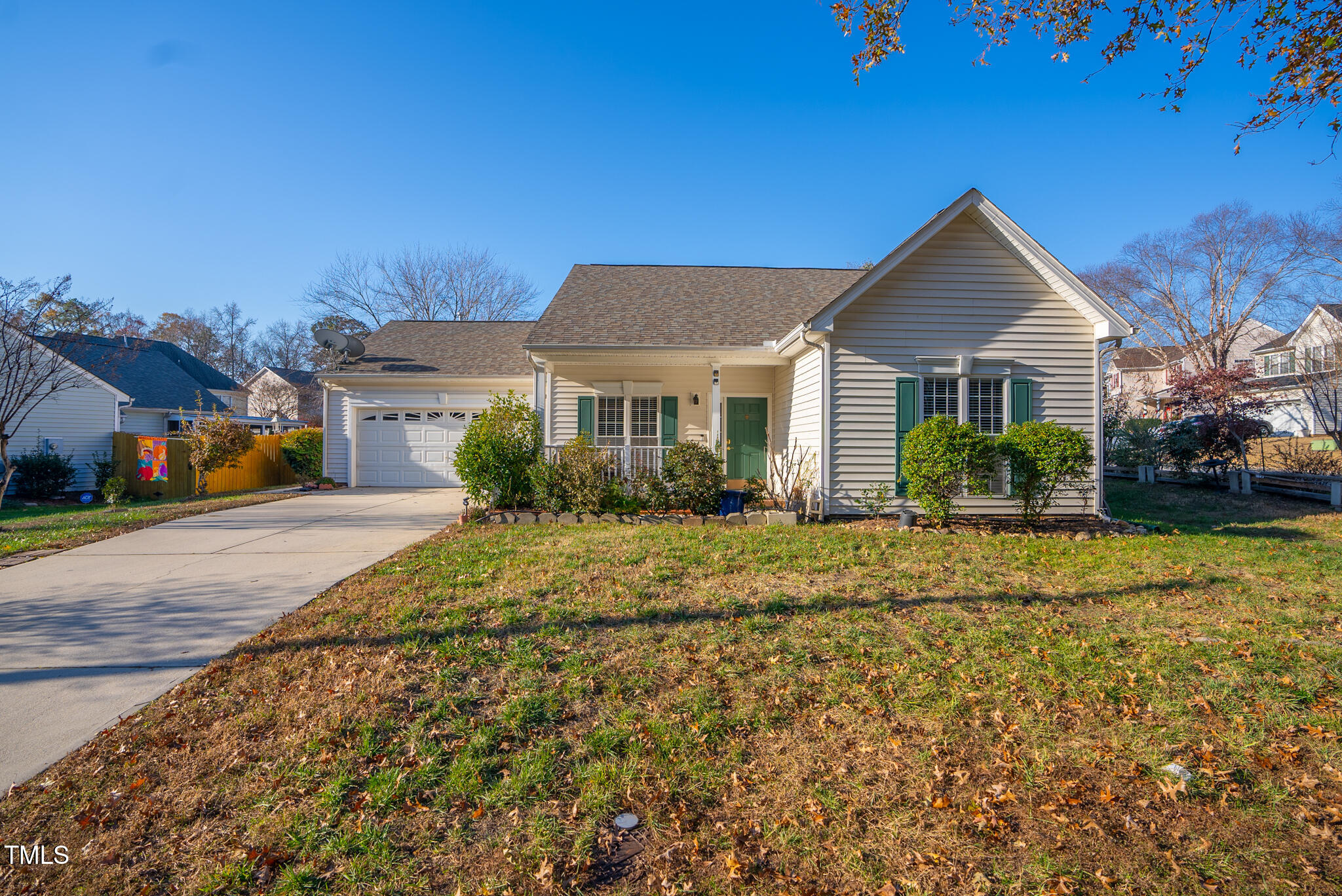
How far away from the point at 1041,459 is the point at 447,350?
14.6 metres

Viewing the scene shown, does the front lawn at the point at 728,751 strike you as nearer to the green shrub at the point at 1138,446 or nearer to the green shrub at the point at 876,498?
the green shrub at the point at 876,498

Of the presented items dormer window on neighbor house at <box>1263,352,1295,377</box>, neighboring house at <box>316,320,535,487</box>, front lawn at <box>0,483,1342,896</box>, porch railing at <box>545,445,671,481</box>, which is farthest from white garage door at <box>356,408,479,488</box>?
dormer window on neighbor house at <box>1263,352,1295,377</box>

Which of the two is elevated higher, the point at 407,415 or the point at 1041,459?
the point at 407,415

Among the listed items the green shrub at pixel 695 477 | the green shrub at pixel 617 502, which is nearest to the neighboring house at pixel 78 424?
the green shrub at pixel 617 502

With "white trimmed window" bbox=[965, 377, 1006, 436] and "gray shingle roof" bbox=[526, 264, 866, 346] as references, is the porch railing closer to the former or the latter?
"gray shingle roof" bbox=[526, 264, 866, 346]

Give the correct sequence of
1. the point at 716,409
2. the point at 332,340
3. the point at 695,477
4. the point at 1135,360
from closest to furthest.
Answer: the point at 695,477 → the point at 716,409 → the point at 332,340 → the point at 1135,360

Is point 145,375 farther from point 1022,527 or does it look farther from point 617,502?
point 1022,527

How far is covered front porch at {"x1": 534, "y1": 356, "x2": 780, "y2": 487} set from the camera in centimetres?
1252

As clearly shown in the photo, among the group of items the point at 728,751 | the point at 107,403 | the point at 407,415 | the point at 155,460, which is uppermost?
the point at 107,403

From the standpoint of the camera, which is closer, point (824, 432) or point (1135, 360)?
point (824, 432)

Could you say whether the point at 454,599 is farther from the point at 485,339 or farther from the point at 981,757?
the point at 485,339

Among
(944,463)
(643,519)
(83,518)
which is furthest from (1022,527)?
(83,518)

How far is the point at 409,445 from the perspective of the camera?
15914 mm

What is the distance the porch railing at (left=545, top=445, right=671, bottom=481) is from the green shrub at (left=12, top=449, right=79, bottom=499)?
14.5 metres
